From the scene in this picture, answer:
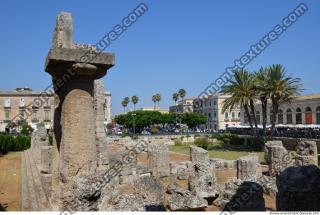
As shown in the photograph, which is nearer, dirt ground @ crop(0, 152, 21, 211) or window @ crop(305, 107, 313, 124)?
dirt ground @ crop(0, 152, 21, 211)

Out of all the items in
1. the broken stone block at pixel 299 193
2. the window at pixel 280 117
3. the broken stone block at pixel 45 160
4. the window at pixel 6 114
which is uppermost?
the window at pixel 6 114

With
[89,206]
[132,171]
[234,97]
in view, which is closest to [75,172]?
[89,206]

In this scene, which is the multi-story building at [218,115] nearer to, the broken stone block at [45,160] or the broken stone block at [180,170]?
the broken stone block at [180,170]

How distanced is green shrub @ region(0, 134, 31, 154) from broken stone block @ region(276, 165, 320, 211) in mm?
27922

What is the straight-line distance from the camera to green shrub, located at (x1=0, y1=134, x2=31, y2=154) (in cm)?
2825

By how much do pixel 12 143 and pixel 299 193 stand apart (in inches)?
1203

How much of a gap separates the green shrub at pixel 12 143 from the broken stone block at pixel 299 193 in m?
27.9

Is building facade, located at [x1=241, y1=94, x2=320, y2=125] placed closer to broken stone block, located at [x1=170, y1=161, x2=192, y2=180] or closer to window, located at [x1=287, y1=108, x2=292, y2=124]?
window, located at [x1=287, y1=108, x2=292, y2=124]

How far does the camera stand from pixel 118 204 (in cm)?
714

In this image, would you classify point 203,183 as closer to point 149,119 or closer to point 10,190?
point 10,190

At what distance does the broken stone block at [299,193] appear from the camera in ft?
11.9

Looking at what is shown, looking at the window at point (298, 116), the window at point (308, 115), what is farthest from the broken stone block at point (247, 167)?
the window at point (298, 116)

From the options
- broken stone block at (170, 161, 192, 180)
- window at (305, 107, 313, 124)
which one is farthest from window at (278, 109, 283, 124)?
broken stone block at (170, 161, 192, 180)

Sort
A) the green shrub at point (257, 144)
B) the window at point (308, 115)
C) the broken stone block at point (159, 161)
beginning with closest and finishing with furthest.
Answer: the broken stone block at point (159, 161) → the green shrub at point (257, 144) → the window at point (308, 115)
